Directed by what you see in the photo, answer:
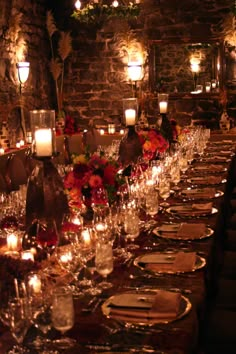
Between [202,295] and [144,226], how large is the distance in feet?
3.29

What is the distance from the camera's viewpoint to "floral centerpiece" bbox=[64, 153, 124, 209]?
3076 millimetres

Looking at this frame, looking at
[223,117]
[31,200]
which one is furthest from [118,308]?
[223,117]

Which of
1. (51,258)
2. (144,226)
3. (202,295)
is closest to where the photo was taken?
(202,295)

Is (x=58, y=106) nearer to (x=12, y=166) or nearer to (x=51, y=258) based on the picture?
(x=12, y=166)

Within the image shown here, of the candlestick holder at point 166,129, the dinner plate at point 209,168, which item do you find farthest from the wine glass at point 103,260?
the candlestick holder at point 166,129

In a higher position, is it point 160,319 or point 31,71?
point 31,71

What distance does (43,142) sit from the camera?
2.95m

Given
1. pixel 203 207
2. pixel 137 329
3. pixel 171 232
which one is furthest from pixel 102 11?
pixel 137 329

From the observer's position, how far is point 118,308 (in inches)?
76.6

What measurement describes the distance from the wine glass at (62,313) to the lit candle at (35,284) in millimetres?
98

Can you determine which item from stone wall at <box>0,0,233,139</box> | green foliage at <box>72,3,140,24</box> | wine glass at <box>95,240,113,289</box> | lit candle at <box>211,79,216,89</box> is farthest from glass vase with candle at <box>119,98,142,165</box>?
lit candle at <box>211,79,216,89</box>

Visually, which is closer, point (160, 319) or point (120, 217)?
point (160, 319)

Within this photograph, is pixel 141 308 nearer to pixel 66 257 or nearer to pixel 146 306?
pixel 146 306

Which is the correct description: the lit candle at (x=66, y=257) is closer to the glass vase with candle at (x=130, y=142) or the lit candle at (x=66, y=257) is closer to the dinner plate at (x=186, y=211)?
the dinner plate at (x=186, y=211)
